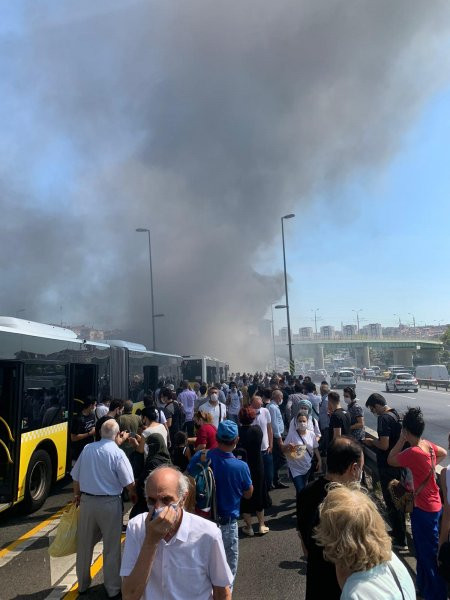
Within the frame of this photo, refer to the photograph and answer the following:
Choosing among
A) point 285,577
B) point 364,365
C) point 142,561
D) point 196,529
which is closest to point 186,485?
point 196,529

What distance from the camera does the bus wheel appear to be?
6.74 meters

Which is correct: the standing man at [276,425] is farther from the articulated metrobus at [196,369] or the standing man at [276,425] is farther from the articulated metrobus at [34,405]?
the articulated metrobus at [196,369]

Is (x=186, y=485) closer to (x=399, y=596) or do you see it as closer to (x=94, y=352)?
(x=399, y=596)

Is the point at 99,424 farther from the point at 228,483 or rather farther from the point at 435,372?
the point at 435,372

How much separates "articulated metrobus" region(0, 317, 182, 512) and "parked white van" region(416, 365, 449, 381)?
3799 cm

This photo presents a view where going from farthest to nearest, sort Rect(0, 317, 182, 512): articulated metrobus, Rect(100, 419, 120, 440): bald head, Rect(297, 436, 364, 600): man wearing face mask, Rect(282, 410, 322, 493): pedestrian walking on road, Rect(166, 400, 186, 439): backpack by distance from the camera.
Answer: Rect(166, 400, 186, 439): backpack → Rect(0, 317, 182, 512): articulated metrobus → Rect(282, 410, 322, 493): pedestrian walking on road → Rect(100, 419, 120, 440): bald head → Rect(297, 436, 364, 600): man wearing face mask

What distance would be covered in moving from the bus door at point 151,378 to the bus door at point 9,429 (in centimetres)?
877

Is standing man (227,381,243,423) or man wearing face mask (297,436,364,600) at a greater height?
man wearing face mask (297,436,364,600)

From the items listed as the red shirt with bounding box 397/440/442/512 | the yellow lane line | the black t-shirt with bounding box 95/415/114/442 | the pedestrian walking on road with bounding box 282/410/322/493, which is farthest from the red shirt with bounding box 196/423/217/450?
the red shirt with bounding box 397/440/442/512

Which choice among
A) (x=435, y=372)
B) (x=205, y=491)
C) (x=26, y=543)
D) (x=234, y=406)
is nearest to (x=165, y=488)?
(x=205, y=491)

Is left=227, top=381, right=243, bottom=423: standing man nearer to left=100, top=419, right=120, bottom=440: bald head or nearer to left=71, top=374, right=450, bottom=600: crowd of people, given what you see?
left=71, top=374, right=450, bottom=600: crowd of people

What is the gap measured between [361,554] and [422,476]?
228 centimetres

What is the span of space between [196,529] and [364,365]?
107858 mm

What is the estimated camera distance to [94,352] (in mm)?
10828
